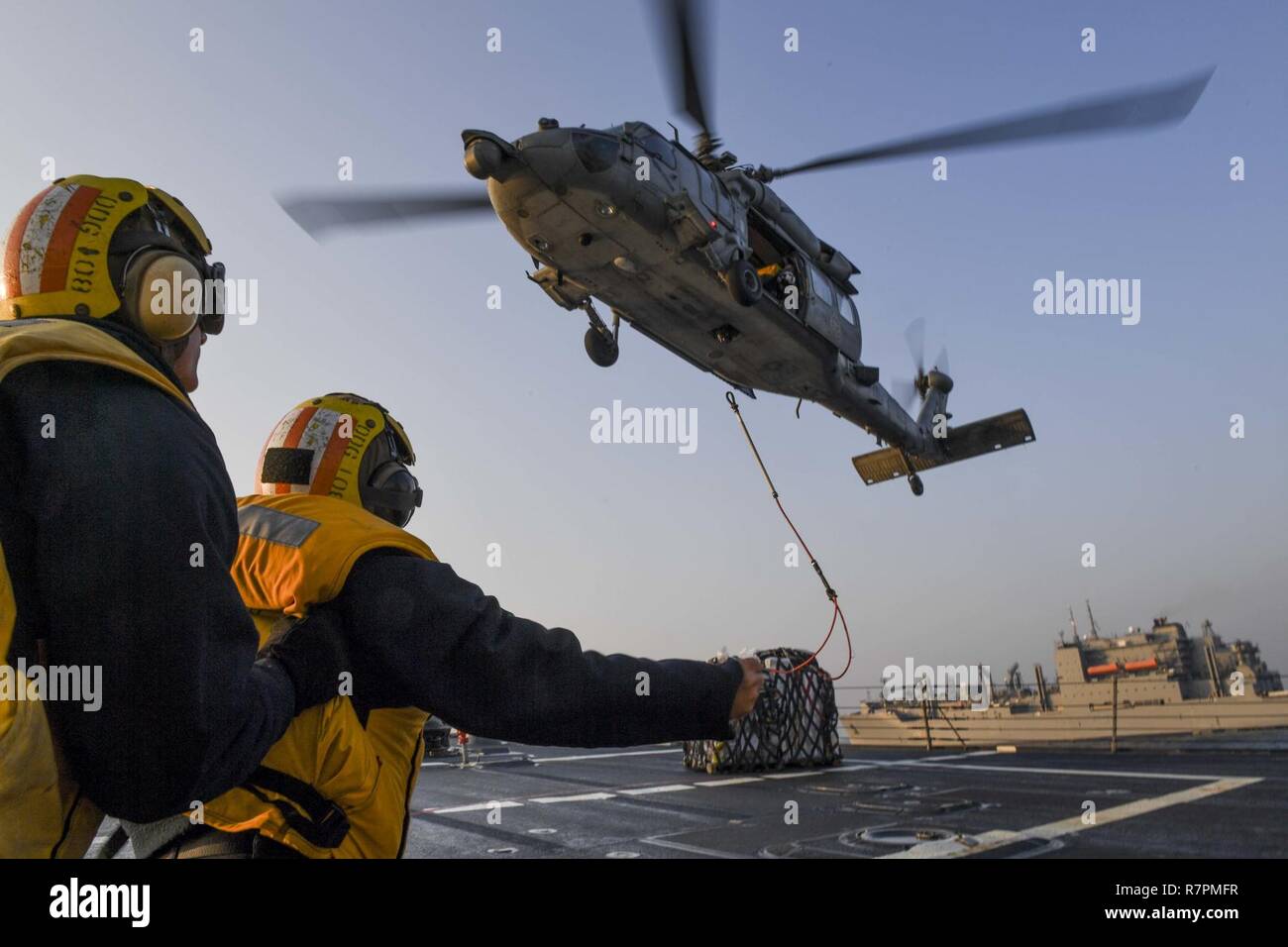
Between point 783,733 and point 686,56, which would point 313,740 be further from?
point 783,733

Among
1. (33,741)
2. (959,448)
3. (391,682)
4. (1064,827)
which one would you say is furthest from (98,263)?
(959,448)

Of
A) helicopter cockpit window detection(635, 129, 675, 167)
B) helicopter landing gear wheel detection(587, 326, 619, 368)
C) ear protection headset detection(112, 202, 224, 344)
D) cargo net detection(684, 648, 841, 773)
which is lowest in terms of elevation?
cargo net detection(684, 648, 841, 773)

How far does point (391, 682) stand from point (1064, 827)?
8.59m

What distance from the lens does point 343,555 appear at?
1890 millimetres

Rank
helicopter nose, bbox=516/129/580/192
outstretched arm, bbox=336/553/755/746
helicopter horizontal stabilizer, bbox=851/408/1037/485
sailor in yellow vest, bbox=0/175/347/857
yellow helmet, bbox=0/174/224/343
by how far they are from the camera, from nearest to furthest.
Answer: sailor in yellow vest, bbox=0/175/347/857
yellow helmet, bbox=0/174/224/343
outstretched arm, bbox=336/553/755/746
helicopter nose, bbox=516/129/580/192
helicopter horizontal stabilizer, bbox=851/408/1037/485

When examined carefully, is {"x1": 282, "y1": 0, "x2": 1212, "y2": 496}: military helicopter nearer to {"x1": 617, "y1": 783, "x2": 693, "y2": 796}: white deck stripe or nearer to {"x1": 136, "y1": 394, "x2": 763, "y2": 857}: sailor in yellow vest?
{"x1": 617, "y1": 783, "x2": 693, "y2": 796}: white deck stripe

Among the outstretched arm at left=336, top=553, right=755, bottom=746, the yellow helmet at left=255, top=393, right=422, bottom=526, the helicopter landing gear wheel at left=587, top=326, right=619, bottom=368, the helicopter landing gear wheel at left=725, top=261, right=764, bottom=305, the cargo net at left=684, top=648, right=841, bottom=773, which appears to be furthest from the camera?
the cargo net at left=684, top=648, right=841, bottom=773

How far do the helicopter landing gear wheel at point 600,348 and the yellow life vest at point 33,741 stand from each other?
38.8 ft

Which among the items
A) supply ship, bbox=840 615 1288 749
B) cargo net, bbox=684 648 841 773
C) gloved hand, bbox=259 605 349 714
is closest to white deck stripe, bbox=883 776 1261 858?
supply ship, bbox=840 615 1288 749

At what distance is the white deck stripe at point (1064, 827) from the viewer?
715cm

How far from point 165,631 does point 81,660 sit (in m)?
0.13

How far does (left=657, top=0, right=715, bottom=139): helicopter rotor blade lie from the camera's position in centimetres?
923

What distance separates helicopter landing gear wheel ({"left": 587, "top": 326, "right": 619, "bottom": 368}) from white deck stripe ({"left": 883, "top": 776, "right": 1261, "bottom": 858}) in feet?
28.0

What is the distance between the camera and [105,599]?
1201 mm
